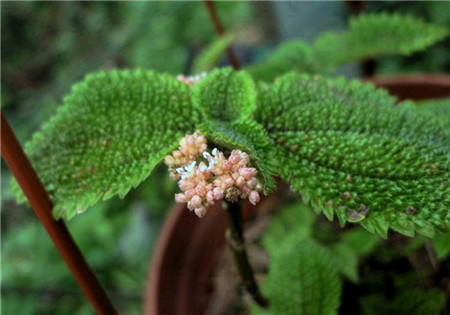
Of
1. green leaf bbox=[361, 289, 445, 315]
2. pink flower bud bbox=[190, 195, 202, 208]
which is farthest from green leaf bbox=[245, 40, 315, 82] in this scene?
pink flower bud bbox=[190, 195, 202, 208]

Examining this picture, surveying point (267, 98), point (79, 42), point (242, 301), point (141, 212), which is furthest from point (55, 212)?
point (79, 42)

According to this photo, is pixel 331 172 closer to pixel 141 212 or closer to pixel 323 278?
pixel 323 278

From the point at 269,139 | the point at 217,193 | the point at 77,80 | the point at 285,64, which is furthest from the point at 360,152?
the point at 77,80

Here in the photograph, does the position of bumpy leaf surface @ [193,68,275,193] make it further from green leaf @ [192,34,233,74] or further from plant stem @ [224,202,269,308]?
green leaf @ [192,34,233,74]

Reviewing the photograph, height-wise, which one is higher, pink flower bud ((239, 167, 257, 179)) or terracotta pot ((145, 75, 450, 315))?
pink flower bud ((239, 167, 257, 179))

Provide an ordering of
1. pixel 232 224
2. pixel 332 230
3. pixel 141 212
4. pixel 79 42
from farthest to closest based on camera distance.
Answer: pixel 79 42, pixel 141 212, pixel 332 230, pixel 232 224

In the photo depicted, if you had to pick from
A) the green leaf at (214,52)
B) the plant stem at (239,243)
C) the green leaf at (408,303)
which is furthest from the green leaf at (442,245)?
the green leaf at (214,52)
